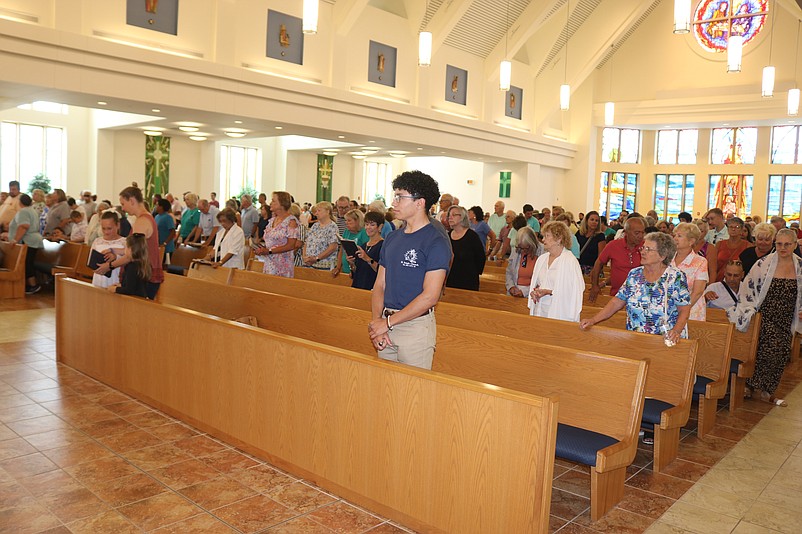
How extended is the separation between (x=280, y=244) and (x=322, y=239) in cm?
68

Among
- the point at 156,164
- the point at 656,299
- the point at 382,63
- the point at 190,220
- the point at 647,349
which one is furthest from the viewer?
the point at 156,164

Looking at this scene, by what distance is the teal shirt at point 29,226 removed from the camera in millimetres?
10109

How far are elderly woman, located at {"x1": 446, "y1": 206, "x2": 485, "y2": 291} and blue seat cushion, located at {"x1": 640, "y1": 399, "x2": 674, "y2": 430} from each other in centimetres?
273

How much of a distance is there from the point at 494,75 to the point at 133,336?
15.1 metres

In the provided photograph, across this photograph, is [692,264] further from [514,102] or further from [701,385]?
Result: [514,102]

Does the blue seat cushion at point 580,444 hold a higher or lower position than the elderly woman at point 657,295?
lower

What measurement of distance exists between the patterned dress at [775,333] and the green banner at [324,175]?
56.3ft

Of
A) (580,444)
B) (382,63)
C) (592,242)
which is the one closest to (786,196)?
(382,63)

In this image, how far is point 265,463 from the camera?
4.16 m

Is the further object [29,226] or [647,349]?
[29,226]

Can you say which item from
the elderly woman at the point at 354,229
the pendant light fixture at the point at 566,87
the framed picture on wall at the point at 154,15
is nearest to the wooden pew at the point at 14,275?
the framed picture on wall at the point at 154,15

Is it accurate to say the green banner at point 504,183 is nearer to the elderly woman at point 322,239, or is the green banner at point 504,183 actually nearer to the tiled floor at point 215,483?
the elderly woman at point 322,239

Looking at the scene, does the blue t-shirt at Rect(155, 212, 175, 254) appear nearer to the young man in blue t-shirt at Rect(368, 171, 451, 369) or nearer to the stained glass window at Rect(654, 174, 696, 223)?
the young man in blue t-shirt at Rect(368, 171, 451, 369)

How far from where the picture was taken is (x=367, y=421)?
3.54 meters
